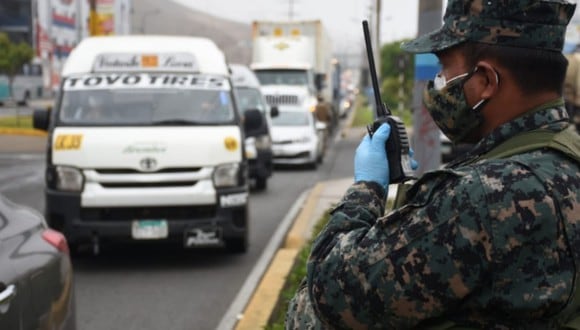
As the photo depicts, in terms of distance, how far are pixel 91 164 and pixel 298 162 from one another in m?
12.8

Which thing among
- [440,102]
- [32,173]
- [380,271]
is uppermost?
[440,102]

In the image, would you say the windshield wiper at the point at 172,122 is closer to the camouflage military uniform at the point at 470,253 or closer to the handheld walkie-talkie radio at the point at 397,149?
the handheld walkie-talkie radio at the point at 397,149

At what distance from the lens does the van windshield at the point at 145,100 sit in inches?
361

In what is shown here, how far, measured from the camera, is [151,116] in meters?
9.20

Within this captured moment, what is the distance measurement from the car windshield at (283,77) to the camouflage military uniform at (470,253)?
91.7 ft

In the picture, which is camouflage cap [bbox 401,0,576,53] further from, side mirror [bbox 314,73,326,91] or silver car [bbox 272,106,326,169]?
side mirror [bbox 314,73,326,91]

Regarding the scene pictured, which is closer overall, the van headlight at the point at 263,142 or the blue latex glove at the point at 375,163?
the blue latex glove at the point at 375,163

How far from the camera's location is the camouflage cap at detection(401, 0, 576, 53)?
6.77 feet

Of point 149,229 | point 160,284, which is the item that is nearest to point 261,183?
point 149,229

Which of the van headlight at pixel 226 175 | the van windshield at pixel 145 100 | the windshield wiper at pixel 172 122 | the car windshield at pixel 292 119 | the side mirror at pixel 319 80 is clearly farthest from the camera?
the side mirror at pixel 319 80

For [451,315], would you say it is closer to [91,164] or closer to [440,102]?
[440,102]

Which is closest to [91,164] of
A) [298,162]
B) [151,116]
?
[151,116]

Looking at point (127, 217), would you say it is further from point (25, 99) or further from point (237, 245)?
point (25, 99)

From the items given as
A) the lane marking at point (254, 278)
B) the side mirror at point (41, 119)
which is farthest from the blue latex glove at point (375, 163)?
the side mirror at point (41, 119)
